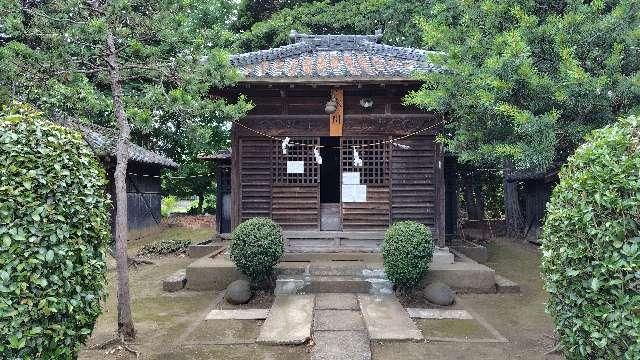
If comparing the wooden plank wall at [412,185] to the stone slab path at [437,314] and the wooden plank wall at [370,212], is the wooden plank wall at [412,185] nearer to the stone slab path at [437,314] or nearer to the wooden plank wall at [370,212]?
the wooden plank wall at [370,212]

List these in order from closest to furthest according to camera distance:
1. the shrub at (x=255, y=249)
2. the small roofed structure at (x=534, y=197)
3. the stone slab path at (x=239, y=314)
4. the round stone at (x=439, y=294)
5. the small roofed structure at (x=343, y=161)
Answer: the stone slab path at (x=239, y=314)
the round stone at (x=439, y=294)
the shrub at (x=255, y=249)
the small roofed structure at (x=343, y=161)
the small roofed structure at (x=534, y=197)

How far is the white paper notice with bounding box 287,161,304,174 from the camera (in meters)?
9.84

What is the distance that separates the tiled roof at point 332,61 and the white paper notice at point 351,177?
2274 millimetres

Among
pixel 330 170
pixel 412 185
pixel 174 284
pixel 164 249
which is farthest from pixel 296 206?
pixel 164 249

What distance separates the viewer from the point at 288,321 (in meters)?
6.62

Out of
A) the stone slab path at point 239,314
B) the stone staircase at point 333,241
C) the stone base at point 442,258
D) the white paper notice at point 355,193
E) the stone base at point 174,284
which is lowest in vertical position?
the stone slab path at point 239,314

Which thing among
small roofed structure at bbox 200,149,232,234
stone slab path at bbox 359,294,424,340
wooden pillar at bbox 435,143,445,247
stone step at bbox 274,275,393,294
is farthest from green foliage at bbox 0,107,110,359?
small roofed structure at bbox 200,149,232,234

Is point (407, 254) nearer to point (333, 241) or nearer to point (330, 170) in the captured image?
point (333, 241)

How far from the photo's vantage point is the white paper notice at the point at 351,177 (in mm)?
9859

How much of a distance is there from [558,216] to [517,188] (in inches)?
656

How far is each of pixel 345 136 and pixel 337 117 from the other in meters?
0.48

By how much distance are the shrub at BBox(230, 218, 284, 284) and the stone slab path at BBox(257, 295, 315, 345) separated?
2.13 feet

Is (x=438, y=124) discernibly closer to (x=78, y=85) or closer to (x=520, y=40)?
(x=520, y=40)

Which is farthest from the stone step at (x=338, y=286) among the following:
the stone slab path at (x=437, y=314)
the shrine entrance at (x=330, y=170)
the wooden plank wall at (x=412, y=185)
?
the shrine entrance at (x=330, y=170)
